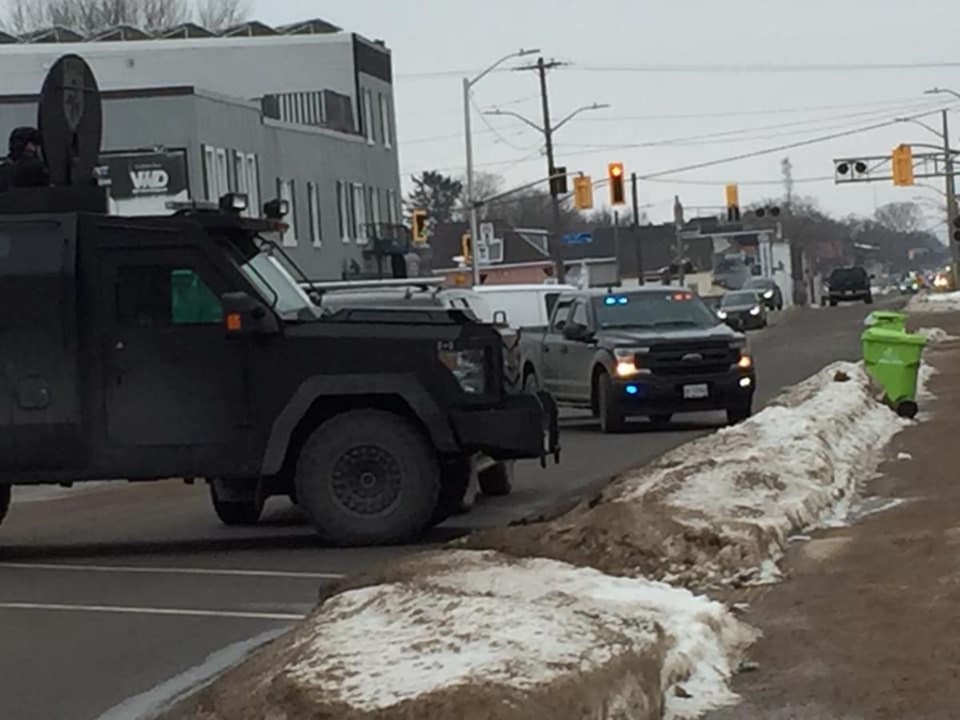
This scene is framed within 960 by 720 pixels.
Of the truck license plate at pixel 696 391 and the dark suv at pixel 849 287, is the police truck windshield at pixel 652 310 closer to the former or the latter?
the truck license plate at pixel 696 391

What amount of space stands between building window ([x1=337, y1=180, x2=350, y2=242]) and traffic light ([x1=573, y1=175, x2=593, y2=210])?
7.45m

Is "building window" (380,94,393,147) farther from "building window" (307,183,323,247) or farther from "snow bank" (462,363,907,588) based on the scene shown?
"snow bank" (462,363,907,588)

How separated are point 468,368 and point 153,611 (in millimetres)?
3301

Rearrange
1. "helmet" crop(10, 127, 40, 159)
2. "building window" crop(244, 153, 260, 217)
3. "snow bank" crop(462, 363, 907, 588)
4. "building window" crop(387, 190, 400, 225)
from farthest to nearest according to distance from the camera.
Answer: "building window" crop(387, 190, 400, 225) → "building window" crop(244, 153, 260, 217) → "helmet" crop(10, 127, 40, 159) → "snow bank" crop(462, 363, 907, 588)

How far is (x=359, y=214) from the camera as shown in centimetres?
6347

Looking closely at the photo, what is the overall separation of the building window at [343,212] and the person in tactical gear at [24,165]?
152 ft

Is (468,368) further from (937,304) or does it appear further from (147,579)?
(937,304)

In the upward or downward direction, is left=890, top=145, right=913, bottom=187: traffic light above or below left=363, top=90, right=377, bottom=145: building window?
below

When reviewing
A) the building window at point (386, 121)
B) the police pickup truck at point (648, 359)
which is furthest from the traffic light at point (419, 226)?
the police pickup truck at point (648, 359)

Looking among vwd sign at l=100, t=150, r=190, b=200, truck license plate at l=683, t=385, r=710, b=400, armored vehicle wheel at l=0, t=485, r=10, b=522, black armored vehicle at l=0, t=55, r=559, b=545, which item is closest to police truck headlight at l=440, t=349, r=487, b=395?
black armored vehicle at l=0, t=55, r=559, b=545

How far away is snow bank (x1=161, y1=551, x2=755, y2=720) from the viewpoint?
6.89m

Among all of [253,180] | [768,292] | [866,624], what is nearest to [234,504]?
[866,624]

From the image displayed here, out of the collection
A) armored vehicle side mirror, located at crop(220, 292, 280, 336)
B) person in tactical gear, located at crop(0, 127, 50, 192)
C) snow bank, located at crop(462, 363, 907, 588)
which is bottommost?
snow bank, located at crop(462, 363, 907, 588)

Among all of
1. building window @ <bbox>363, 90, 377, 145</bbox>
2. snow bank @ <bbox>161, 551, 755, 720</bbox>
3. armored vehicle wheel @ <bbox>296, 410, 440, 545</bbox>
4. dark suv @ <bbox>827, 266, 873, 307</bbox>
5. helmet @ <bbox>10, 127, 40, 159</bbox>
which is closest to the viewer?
snow bank @ <bbox>161, 551, 755, 720</bbox>
